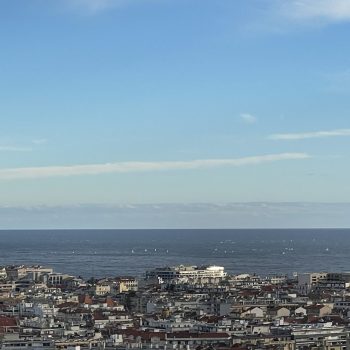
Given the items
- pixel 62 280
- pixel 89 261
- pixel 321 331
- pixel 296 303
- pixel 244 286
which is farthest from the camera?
pixel 89 261

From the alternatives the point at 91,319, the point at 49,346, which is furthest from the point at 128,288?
the point at 49,346

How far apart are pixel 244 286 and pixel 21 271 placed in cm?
2486

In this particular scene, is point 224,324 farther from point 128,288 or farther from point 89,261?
point 89,261

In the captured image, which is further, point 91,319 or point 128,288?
point 128,288

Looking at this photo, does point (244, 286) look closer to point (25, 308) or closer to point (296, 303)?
point (296, 303)

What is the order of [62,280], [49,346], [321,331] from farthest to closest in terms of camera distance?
[62,280] < [321,331] < [49,346]

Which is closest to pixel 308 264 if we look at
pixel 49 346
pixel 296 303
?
pixel 296 303

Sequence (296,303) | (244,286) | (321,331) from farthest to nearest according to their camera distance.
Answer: (244,286)
(296,303)
(321,331)

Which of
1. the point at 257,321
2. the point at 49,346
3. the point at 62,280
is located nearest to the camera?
the point at 49,346

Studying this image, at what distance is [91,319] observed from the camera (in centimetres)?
5628

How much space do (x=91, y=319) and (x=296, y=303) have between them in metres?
15.3

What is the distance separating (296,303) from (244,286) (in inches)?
721

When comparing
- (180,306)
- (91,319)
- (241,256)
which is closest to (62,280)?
(180,306)

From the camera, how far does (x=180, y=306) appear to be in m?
65.4
